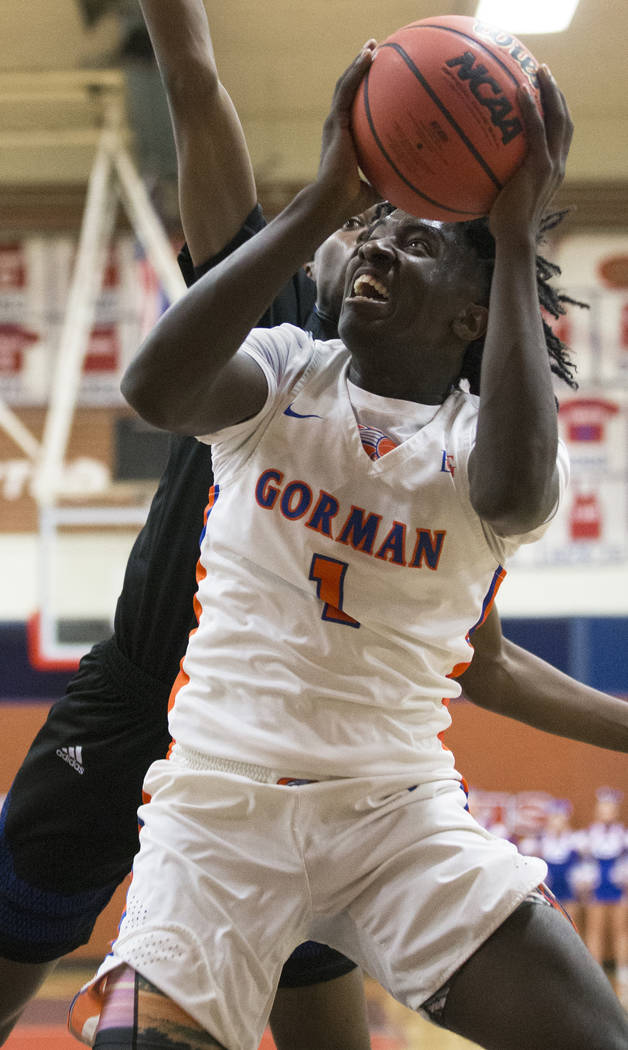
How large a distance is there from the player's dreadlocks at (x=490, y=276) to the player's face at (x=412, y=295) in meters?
0.03

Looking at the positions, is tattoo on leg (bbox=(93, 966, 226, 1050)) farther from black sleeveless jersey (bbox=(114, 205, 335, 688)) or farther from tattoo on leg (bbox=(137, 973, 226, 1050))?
black sleeveless jersey (bbox=(114, 205, 335, 688))

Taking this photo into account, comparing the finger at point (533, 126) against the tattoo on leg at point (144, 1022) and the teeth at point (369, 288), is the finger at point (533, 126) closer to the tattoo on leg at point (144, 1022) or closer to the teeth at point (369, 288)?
the teeth at point (369, 288)

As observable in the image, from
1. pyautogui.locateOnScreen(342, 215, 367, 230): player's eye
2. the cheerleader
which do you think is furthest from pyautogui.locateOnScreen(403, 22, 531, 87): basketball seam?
the cheerleader

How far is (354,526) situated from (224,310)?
14.6 inches

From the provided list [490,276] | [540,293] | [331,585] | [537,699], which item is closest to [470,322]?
[490,276]

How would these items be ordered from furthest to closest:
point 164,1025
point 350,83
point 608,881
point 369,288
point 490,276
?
1. point 608,881
2. point 490,276
3. point 369,288
4. point 350,83
5. point 164,1025

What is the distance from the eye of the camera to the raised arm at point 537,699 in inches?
78.7

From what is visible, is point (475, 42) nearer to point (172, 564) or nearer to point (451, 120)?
point (451, 120)

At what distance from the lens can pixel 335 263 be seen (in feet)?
6.59

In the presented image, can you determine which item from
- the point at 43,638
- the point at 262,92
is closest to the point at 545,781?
the point at 43,638

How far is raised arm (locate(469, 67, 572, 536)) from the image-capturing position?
4.75ft

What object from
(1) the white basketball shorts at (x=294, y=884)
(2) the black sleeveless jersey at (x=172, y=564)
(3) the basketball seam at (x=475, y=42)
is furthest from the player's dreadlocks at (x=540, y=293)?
(1) the white basketball shorts at (x=294, y=884)

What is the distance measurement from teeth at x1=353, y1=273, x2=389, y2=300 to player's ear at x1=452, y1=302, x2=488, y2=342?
0.15m

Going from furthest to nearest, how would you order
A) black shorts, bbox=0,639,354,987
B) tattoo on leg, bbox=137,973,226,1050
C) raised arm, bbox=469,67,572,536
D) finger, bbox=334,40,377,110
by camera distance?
1. black shorts, bbox=0,639,354,987
2. finger, bbox=334,40,377,110
3. raised arm, bbox=469,67,572,536
4. tattoo on leg, bbox=137,973,226,1050
